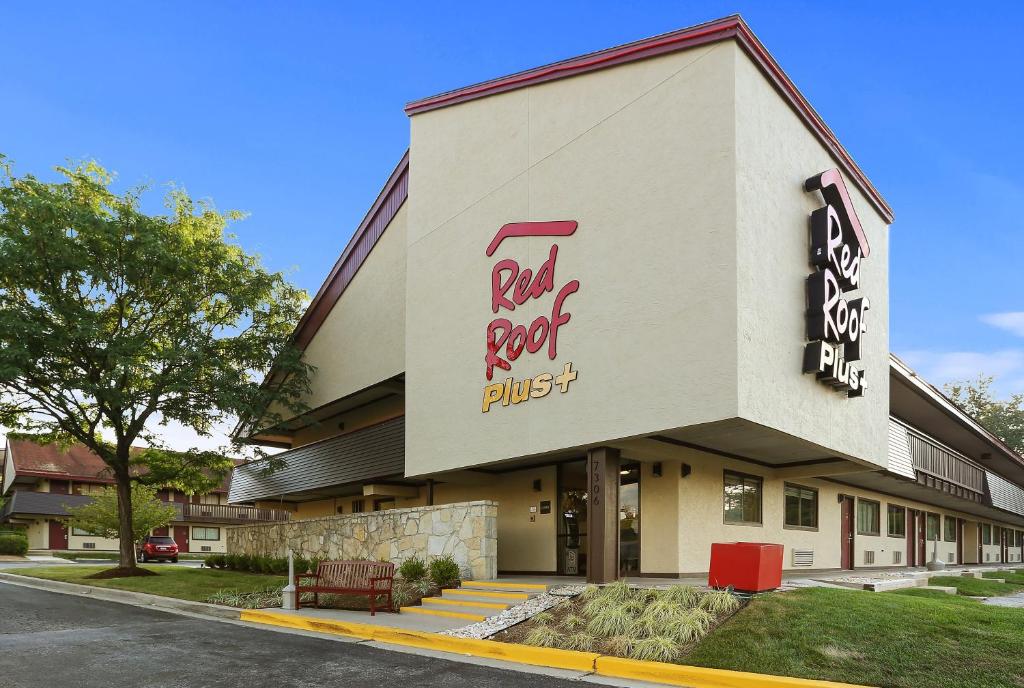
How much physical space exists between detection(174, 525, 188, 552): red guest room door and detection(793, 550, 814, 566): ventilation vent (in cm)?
5418

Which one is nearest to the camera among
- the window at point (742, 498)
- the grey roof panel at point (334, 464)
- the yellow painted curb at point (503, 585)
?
the yellow painted curb at point (503, 585)

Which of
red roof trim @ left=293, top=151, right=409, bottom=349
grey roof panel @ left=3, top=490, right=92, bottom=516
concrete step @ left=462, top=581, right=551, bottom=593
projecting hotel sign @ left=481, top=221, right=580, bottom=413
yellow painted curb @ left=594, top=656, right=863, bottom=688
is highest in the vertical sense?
red roof trim @ left=293, top=151, right=409, bottom=349

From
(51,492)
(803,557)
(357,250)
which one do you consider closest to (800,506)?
(803,557)

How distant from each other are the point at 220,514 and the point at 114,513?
26514 millimetres

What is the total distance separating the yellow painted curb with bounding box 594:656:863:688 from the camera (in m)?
8.83

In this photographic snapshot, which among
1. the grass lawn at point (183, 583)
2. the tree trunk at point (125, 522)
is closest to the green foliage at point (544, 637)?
the grass lawn at point (183, 583)

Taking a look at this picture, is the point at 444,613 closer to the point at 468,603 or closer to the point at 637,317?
the point at 468,603

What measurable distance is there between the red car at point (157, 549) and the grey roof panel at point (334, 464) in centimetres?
1398

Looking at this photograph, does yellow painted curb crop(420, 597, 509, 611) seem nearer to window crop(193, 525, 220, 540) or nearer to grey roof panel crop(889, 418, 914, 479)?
grey roof panel crop(889, 418, 914, 479)

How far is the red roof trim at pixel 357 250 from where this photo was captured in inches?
943

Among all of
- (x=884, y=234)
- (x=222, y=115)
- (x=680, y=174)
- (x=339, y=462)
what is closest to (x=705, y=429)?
(x=680, y=174)

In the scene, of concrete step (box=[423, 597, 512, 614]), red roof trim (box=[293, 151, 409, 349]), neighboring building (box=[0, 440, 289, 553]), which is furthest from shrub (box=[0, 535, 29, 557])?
concrete step (box=[423, 597, 512, 614])

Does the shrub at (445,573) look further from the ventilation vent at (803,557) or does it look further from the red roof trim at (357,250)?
the red roof trim at (357,250)

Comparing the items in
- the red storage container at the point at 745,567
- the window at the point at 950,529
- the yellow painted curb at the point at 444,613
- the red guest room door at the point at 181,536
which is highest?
the red storage container at the point at 745,567
